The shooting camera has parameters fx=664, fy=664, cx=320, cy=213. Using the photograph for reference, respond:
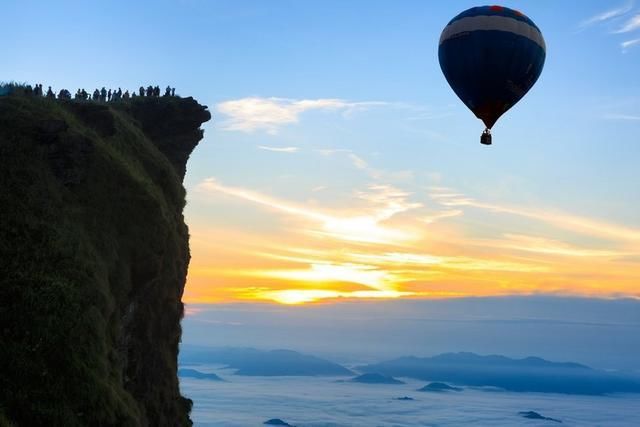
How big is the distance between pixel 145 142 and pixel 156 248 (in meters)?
10.3

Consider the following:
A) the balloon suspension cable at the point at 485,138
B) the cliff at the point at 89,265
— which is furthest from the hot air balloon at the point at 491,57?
the cliff at the point at 89,265

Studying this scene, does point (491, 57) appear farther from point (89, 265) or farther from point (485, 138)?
point (89, 265)

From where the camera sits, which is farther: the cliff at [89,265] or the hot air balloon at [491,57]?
the hot air balloon at [491,57]

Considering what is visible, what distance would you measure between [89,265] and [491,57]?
2465 cm

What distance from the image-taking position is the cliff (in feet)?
78.9

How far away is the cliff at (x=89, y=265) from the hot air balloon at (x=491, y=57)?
63.6 ft

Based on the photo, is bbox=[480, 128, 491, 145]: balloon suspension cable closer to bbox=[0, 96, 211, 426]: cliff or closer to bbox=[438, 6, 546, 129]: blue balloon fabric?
bbox=[438, 6, 546, 129]: blue balloon fabric

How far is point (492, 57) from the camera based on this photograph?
125ft

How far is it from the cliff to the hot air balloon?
19.4 m

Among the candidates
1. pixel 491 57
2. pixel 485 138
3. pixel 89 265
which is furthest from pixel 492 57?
pixel 89 265

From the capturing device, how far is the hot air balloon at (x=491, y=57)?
3825cm

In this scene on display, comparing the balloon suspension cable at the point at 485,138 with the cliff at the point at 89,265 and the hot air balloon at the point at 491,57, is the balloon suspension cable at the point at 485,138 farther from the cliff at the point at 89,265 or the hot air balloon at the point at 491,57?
the cliff at the point at 89,265

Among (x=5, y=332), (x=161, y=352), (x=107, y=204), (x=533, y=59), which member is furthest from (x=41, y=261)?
A: (x=533, y=59)

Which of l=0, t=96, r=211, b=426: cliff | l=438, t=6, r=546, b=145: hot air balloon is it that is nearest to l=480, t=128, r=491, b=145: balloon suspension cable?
l=438, t=6, r=546, b=145: hot air balloon
